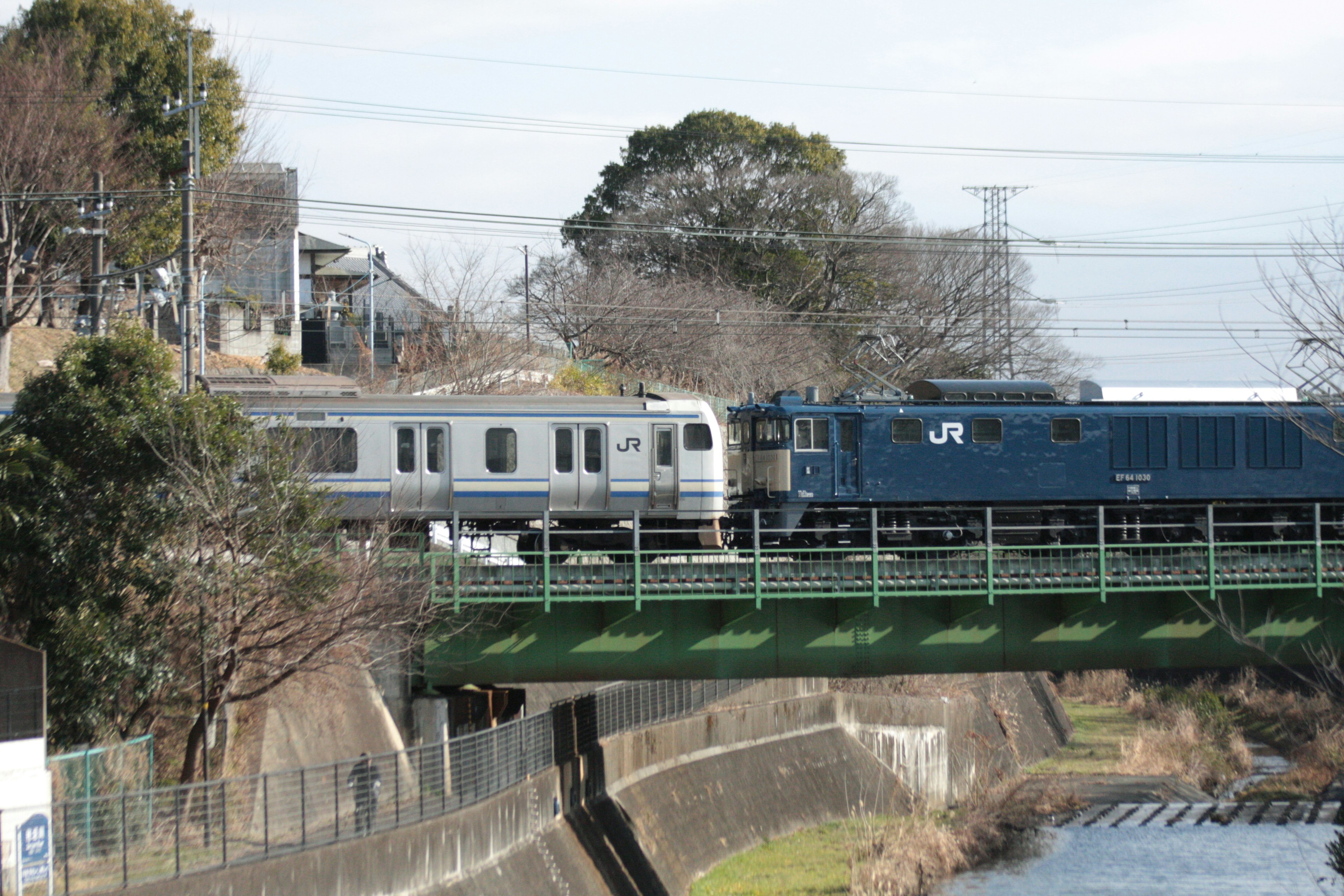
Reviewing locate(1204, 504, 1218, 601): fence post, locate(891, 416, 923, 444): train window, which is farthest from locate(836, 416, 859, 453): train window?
locate(1204, 504, 1218, 601): fence post

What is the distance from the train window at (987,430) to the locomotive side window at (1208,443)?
3.87m

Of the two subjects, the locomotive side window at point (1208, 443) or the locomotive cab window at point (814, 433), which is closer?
the locomotive cab window at point (814, 433)

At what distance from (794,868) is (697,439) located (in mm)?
10814

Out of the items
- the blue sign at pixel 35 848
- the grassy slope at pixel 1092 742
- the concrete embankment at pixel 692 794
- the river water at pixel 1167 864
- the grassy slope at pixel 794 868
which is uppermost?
the blue sign at pixel 35 848

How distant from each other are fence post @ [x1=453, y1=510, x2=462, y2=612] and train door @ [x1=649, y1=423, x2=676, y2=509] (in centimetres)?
602

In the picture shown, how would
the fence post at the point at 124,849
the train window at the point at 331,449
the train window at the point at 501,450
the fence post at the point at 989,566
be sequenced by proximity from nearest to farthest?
the fence post at the point at 124,849, the fence post at the point at 989,566, the train window at the point at 331,449, the train window at the point at 501,450

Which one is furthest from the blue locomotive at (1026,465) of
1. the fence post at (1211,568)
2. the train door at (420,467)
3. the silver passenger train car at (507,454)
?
the train door at (420,467)

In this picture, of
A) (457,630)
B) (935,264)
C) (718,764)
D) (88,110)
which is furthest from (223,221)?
(935,264)

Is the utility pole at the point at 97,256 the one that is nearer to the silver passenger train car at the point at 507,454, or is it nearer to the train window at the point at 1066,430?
the silver passenger train car at the point at 507,454

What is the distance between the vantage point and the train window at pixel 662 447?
24.3 meters

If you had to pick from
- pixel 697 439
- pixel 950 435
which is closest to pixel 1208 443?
pixel 950 435

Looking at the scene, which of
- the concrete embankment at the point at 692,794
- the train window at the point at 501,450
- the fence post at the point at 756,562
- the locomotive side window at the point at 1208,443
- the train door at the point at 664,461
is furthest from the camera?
the locomotive side window at the point at 1208,443

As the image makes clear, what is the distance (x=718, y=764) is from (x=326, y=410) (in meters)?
13.4

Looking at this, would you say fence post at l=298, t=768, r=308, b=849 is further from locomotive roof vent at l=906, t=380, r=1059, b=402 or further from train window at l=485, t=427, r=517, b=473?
locomotive roof vent at l=906, t=380, r=1059, b=402
